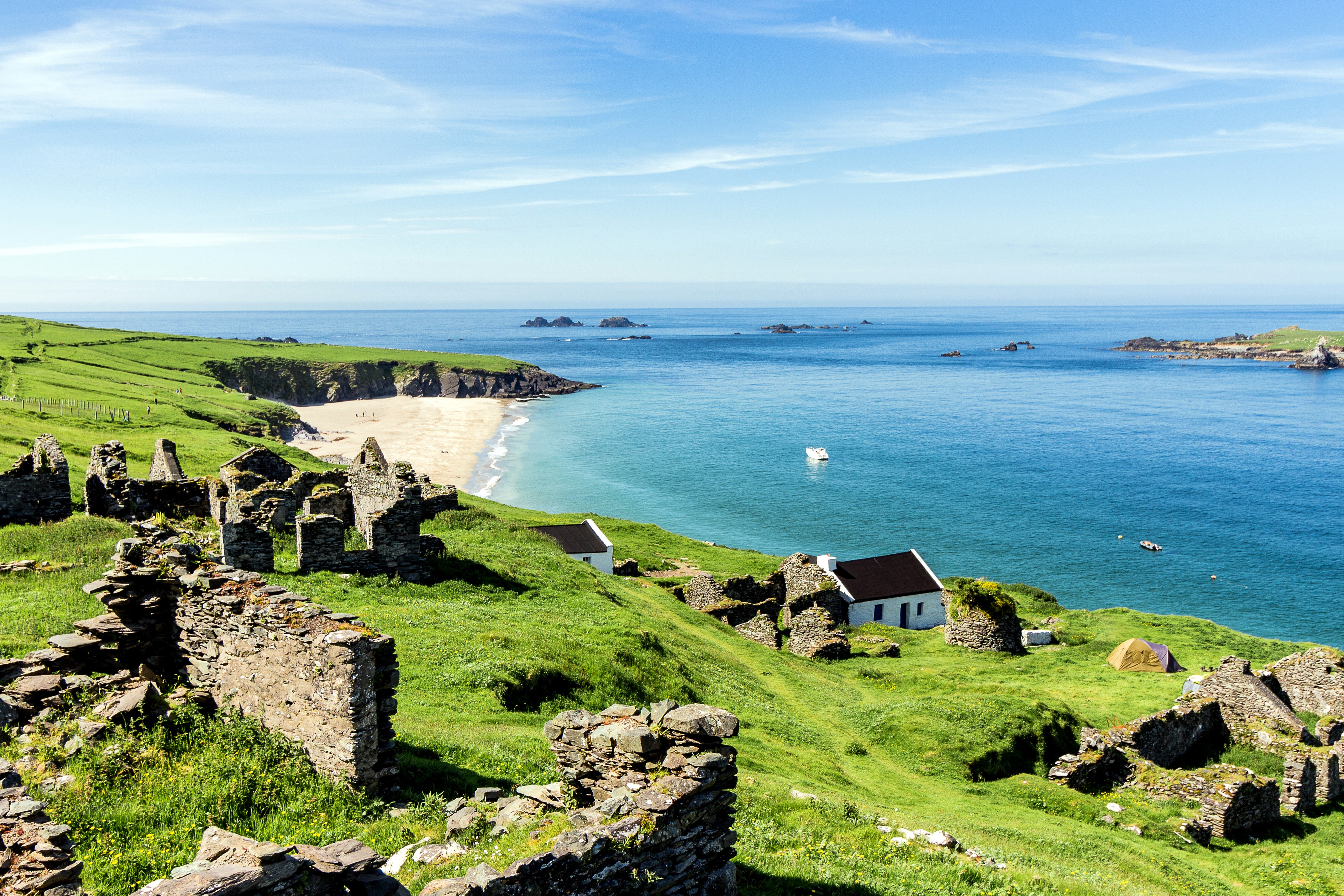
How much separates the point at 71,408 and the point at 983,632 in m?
88.9

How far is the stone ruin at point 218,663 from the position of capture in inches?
470

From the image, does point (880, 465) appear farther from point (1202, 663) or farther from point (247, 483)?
point (247, 483)

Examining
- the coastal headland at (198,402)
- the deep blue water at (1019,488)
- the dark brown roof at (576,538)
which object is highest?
the coastal headland at (198,402)

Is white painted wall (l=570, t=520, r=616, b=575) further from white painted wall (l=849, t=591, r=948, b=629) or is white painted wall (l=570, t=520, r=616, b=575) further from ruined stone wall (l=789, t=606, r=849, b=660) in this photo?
white painted wall (l=849, t=591, r=948, b=629)

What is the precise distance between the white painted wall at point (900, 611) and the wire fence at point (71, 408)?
238ft

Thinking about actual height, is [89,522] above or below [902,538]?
above

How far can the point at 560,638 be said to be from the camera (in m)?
23.8

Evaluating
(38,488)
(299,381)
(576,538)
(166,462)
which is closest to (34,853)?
(38,488)

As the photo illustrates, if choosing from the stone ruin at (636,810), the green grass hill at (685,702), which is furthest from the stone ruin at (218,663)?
the stone ruin at (636,810)

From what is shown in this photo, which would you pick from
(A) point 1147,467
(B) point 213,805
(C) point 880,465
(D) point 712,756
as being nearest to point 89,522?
(B) point 213,805

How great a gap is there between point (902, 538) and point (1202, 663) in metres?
36.7

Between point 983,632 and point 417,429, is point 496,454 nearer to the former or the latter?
point 417,429

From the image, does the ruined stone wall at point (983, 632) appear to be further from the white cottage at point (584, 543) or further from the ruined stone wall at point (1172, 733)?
the white cottage at point (584, 543)

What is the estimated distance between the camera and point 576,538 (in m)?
51.8
